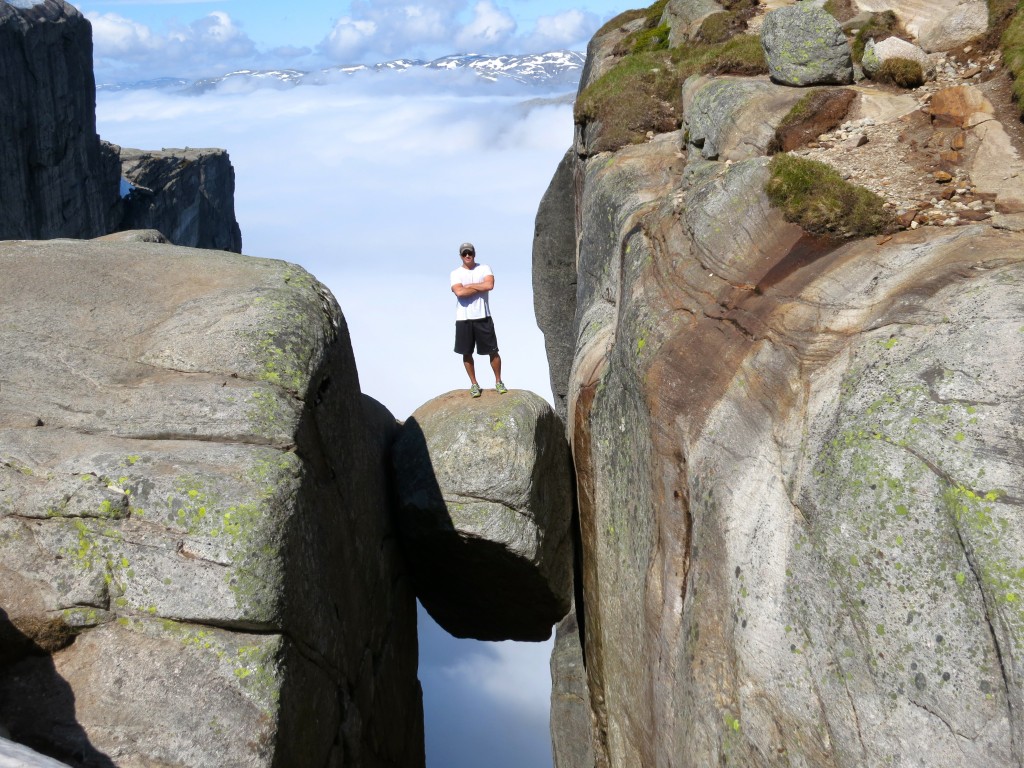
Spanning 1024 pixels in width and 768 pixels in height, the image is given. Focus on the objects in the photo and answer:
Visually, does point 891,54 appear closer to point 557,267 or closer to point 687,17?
point 687,17

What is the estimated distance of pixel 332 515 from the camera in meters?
12.2

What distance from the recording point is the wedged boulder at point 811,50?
19.1 metres

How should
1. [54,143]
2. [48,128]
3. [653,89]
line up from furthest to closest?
[54,143] < [48,128] < [653,89]

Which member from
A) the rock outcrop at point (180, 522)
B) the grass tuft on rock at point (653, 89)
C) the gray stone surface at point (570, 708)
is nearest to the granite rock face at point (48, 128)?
the grass tuft on rock at point (653, 89)

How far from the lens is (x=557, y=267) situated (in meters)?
34.2

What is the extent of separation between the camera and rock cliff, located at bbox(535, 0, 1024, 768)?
8320mm

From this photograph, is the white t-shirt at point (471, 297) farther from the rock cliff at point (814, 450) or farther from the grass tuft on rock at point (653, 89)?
the grass tuft on rock at point (653, 89)

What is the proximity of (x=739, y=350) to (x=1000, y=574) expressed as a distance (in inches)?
194

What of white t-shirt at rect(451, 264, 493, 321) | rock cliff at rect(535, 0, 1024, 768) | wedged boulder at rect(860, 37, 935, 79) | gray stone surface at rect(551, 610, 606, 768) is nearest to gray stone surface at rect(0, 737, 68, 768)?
rock cliff at rect(535, 0, 1024, 768)

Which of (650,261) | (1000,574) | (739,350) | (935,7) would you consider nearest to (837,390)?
(739,350)

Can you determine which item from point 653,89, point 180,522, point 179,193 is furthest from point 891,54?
point 179,193

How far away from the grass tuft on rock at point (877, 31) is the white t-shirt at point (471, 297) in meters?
10.5

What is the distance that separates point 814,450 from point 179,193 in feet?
308

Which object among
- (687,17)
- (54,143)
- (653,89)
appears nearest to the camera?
(653,89)
